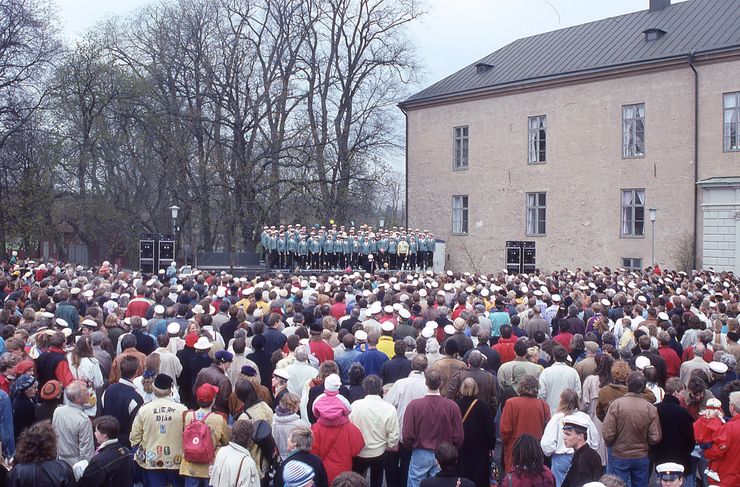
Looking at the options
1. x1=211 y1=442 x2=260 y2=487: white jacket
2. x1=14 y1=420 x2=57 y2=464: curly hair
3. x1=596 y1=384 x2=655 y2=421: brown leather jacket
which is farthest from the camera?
x1=596 y1=384 x2=655 y2=421: brown leather jacket

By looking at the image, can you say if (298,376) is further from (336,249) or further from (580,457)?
(336,249)

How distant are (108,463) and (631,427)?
4.61m

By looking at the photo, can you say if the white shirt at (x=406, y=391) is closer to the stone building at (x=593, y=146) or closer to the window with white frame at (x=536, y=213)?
the stone building at (x=593, y=146)

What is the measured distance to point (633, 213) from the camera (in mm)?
32969

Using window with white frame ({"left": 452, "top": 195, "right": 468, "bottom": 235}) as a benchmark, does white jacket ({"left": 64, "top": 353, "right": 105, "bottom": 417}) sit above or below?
below

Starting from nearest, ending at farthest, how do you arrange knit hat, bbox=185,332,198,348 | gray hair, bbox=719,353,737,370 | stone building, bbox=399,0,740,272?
gray hair, bbox=719,353,737,370, knit hat, bbox=185,332,198,348, stone building, bbox=399,0,740,272

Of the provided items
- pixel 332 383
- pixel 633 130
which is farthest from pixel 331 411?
pixel 633 130

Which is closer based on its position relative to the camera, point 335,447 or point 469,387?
point 335,447

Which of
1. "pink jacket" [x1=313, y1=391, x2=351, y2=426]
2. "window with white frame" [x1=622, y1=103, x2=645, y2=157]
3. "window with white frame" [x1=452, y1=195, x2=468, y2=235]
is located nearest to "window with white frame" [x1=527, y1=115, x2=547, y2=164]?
"window with white frame" [x1=622, y1=103, x2=645, y2=157]

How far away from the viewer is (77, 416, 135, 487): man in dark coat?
6.02m

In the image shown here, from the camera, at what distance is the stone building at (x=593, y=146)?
30.4 m

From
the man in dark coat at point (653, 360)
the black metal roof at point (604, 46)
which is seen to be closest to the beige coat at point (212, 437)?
the man in dark coat at point (653, 360)

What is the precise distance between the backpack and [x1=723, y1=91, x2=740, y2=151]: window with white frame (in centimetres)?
2773

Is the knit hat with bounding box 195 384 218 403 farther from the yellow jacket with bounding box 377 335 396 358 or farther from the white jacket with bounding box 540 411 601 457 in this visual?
the yellow jacket with bounding box 377 335 396 358
